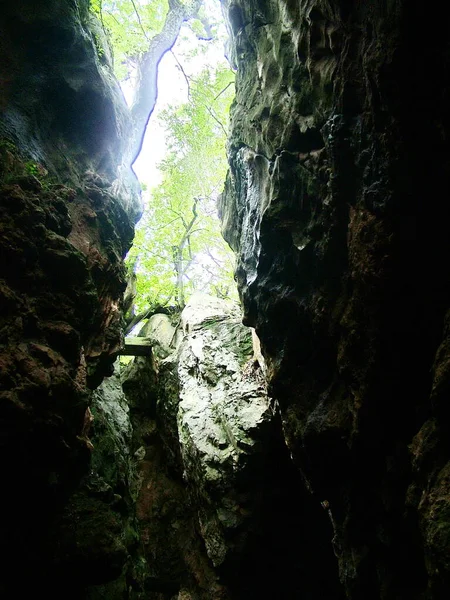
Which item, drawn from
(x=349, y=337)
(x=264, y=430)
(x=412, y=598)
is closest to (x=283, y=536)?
(x=264, y=430)

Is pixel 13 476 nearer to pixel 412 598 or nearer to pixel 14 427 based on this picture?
pixel 14 427

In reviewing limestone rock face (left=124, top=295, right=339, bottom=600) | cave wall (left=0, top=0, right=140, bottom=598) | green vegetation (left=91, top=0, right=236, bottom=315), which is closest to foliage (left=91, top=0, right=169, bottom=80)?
green vegetation (left=91, top=0, right=236, bottom=315)

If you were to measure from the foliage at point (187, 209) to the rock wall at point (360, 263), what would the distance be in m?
11.7

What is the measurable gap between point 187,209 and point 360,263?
1804 centimetres

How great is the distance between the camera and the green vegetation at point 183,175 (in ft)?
49.4

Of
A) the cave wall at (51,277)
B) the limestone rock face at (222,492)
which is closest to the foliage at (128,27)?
the cave wall at (51,277)

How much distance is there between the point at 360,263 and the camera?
479 cm

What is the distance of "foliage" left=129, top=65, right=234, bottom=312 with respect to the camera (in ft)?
61.6

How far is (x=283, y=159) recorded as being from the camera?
19.3 feet

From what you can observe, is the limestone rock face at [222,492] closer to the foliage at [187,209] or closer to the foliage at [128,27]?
the foliage at [187,209]

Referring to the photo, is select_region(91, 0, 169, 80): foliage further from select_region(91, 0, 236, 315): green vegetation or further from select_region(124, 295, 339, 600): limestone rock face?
select_region(124, 295, 339, 600): limestone rock face

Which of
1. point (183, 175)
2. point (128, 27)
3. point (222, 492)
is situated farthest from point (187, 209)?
point (222, 492)

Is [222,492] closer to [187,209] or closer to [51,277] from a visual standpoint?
[51,277]

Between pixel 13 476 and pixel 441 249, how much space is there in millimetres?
4924
